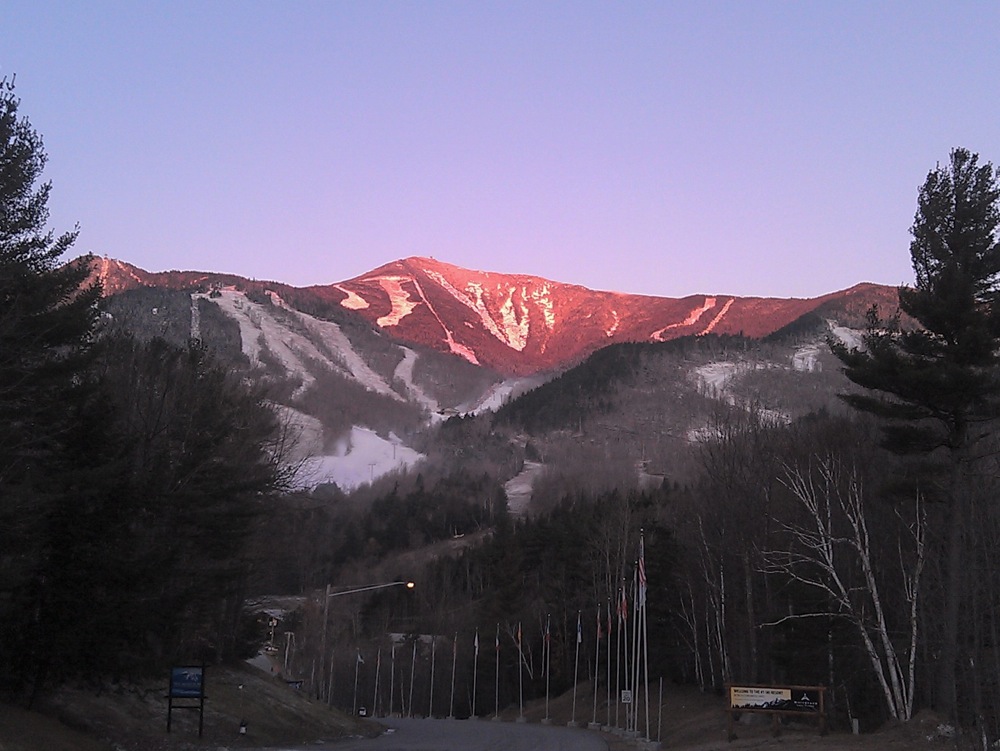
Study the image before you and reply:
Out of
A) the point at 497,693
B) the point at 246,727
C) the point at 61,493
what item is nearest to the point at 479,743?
the point at 246,727

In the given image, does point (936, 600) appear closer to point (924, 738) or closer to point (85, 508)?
point (924, 738)

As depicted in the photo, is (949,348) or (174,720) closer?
(949,348)

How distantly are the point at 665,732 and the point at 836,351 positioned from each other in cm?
2254

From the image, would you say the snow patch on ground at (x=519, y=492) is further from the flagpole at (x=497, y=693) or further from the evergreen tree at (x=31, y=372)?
the evergreen tree at (x=31, y=372)

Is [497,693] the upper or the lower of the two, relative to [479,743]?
lower

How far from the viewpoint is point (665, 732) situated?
4497cm

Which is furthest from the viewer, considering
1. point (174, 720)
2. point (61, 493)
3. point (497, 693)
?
point (497, 693)

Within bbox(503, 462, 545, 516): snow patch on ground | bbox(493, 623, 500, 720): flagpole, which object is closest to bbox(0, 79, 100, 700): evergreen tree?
bbox(493, 623, 500, 720): flagpole

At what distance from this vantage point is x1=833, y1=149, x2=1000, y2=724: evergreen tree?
26.1m

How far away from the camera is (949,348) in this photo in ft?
89.4

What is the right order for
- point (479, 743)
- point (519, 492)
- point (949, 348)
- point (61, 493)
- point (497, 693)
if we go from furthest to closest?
point (519, 492), point (497, 693), point (479, 743), point (949, 348), point (61, 493)

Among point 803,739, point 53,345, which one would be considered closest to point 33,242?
point 53,345

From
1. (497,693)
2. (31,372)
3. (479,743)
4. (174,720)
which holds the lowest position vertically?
(497,693)

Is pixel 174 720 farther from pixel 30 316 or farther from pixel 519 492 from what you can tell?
pixel 519 492
